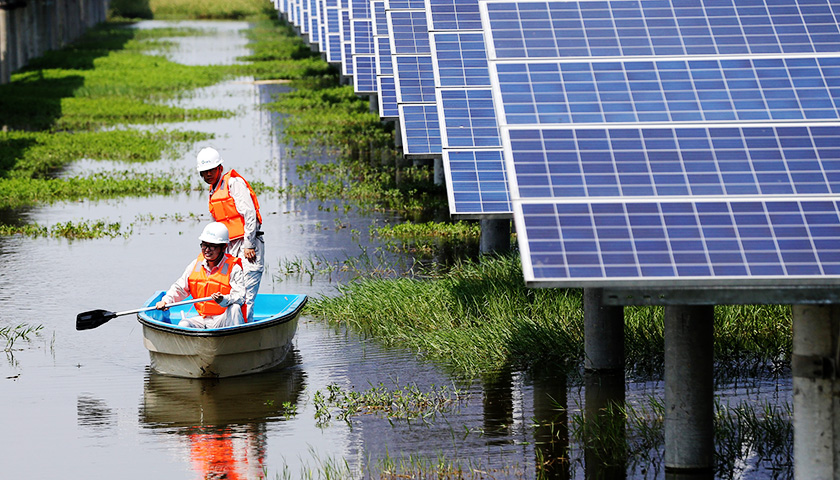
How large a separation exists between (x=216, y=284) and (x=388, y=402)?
226cm

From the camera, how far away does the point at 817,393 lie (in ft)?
25.7

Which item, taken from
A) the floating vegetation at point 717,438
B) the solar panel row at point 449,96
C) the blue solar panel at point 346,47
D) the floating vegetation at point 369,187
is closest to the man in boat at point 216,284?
the solar panel row at point 449,96

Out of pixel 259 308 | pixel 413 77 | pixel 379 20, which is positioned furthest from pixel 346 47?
pixel 259 308

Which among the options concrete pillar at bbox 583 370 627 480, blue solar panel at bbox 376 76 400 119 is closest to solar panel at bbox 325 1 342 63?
blue solar panel at bbox 376 76 400 119

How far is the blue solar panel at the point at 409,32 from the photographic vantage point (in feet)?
66.1

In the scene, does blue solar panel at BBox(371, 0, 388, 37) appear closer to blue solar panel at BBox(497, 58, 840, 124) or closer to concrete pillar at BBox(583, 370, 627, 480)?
concrete pillar at BBox(583, 370, 627, 480)

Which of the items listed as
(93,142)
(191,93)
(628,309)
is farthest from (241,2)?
(628,309)

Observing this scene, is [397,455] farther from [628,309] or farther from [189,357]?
[628,309]

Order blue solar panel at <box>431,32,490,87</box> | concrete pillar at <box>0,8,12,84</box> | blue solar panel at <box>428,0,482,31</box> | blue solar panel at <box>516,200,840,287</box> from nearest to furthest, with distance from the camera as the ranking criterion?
blue solar panel at <box>516,200,840,287</box>, blue solar panel at <box>431,32,490,87</box>, blue solar panel at <box>428,0,482,31</box>, concrete pillar at <box>0,8,12,84</box>

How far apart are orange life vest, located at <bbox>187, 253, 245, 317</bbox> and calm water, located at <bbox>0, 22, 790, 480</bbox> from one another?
0.69 metres

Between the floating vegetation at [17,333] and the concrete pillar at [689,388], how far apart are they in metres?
7.31

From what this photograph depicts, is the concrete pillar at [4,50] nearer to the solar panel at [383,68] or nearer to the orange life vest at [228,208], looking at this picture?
the solar panel at [383,68]

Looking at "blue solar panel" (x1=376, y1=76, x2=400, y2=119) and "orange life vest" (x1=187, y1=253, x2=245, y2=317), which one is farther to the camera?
"blue solar panel" (x1=376, y1=76, x2=400, y2=119)

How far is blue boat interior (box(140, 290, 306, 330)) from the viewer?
1282 centimetres
